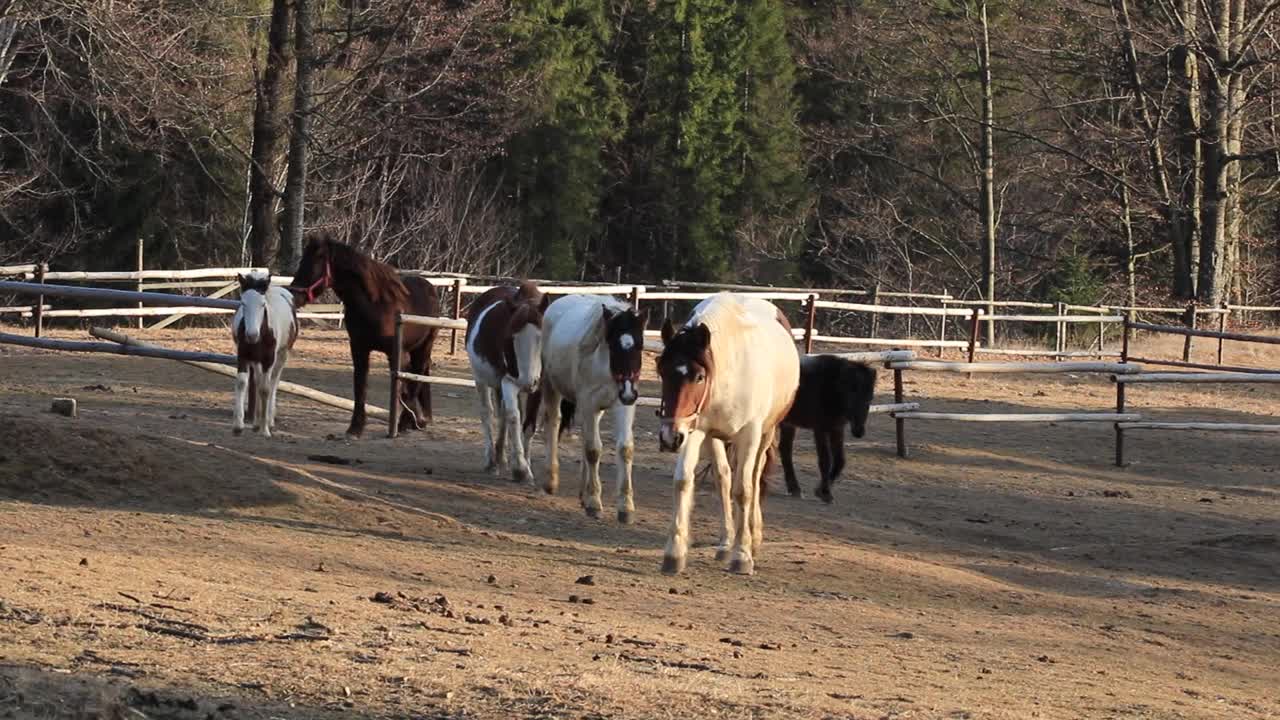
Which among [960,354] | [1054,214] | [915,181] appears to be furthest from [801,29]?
[960,354]

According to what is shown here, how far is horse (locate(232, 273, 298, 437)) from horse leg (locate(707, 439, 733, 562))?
18.5 ft

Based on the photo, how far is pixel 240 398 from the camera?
14641mm

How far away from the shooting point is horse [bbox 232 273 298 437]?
14609mm

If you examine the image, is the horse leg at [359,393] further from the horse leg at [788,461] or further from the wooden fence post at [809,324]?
the wooden fence post at [809,324]

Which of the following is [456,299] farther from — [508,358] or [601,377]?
[601,377]

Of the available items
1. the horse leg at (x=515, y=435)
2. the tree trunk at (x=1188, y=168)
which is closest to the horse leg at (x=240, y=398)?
the horse leg at (x=515, y=435)

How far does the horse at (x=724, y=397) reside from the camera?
916 cm

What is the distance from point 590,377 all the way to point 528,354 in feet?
4.65

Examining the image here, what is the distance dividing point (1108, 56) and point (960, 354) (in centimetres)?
931

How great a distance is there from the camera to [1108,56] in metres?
34.7

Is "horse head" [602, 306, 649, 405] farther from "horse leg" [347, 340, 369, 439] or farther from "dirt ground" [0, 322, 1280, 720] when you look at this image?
"horse leg" [347, 340, 369, 439]

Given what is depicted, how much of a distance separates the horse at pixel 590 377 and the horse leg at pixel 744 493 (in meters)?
0.91

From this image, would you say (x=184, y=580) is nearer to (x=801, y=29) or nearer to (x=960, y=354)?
(x=960, y=354)

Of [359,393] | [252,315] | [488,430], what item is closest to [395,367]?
[359,393]
